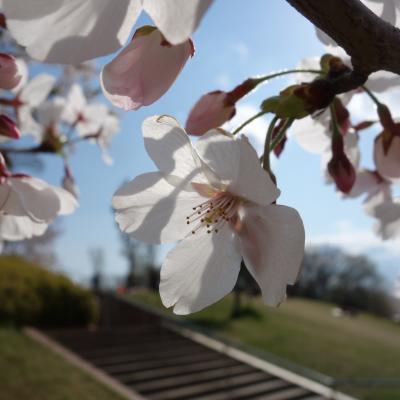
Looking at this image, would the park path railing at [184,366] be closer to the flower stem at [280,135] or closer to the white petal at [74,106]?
the white petal at [74,106]

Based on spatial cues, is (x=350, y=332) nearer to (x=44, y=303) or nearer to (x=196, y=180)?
(x=44, y=303)

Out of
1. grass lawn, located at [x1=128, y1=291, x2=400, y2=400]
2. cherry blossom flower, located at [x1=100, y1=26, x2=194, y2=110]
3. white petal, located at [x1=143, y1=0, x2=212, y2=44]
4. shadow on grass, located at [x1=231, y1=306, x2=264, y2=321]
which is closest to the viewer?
white petal, located at [x1=143, y1=0, x2=212, y2=44]

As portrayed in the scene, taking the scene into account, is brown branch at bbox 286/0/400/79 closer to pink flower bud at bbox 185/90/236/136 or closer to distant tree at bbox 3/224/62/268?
pink flower bud at bbox 185/90/236/136

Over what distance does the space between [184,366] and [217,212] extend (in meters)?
6.41

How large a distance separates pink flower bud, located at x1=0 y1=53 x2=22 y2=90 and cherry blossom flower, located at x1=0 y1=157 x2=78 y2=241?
138 millimetres

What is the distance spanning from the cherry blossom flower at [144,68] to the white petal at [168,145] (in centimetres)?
4

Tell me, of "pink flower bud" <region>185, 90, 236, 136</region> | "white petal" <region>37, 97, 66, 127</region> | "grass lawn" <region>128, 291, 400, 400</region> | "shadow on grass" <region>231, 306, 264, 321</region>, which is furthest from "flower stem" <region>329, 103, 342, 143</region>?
"shadow on grass" <region>231, 306, 264, 321</region>

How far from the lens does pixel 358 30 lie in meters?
0.30

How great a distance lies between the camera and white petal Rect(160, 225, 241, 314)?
0.46 metres

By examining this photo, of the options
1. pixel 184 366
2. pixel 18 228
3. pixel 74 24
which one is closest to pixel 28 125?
pixel 18 228

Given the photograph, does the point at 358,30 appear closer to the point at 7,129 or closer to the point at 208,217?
the point at 208,217

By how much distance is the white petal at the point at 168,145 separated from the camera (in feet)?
1.36

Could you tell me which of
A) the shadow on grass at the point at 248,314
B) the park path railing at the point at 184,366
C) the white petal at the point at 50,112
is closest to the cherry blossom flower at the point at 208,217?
→ the white petal at the point at 50,112

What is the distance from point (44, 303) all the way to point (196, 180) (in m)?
7.97
